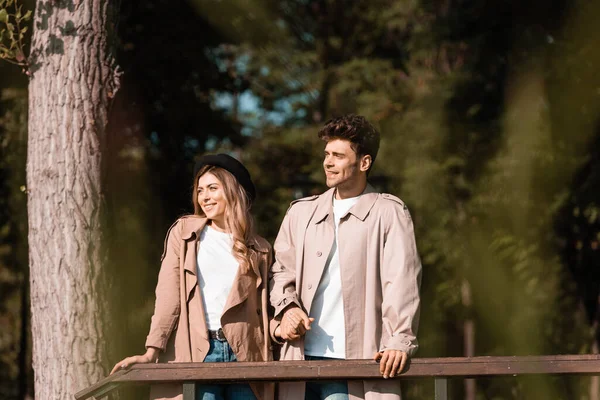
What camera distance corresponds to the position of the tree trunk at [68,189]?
539cm

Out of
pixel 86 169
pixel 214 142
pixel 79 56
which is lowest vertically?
pixel 86 169


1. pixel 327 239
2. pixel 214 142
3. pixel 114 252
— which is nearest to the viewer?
pixel 327 239

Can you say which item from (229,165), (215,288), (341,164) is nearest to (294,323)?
(215,288)

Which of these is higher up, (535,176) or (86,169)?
(535,176)

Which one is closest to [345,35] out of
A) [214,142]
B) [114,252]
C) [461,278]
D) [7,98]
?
[461,278]

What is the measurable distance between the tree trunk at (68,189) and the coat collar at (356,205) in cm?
147

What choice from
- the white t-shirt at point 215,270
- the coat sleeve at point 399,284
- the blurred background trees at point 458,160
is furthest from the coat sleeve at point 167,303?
the blurred background trees at point 458,160

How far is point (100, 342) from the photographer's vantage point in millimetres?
5457

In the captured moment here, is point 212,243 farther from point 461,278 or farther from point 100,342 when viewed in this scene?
point 461,278

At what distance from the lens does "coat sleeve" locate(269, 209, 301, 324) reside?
4559 millimetres

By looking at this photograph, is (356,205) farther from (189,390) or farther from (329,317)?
(189,390)

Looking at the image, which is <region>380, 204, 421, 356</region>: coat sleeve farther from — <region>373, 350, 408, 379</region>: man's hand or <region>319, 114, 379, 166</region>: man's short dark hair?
<region>319, 114, 379, 166</region>: man's short dark hair

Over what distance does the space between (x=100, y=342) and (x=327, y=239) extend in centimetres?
157

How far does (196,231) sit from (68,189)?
1.08m
